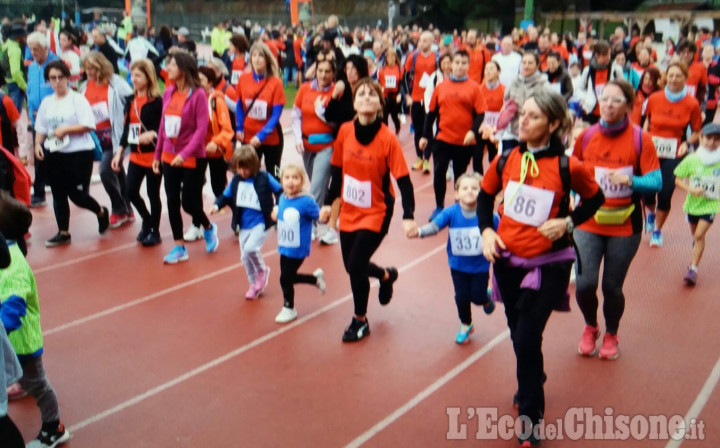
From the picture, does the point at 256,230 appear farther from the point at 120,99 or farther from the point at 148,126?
the point at 120,99

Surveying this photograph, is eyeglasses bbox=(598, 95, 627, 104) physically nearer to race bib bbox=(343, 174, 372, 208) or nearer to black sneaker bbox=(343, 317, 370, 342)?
race bib bbox=(343, 174, 372, 208)

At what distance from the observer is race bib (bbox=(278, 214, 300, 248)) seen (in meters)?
6.61

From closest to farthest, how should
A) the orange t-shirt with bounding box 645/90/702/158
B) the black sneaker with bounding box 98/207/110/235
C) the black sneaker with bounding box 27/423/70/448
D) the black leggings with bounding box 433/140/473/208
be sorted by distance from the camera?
1. the black sneaker with bounding box 27/423/70/448
2. the orange t-shirt with bounding box 645/90/702/158
3. the black leggings with bounding box 433/140/473/208
4. the black sneaker with bounding box 98/207/110/235

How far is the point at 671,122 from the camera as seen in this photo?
27.3ft

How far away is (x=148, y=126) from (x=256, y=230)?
224 centimetres

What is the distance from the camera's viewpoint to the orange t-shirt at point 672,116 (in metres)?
8.11

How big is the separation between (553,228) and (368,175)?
1.94m

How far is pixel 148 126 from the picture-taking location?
8.58m

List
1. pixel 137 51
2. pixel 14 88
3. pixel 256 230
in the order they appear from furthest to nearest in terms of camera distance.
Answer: pixel 137 51
pixel 14 88
pixel 256 230

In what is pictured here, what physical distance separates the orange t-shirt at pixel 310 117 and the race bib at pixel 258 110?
51cm

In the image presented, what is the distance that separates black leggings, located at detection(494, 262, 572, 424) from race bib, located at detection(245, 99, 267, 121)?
4844 millimetres

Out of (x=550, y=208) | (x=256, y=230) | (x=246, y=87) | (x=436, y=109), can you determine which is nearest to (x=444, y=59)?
(x=436, y=109)

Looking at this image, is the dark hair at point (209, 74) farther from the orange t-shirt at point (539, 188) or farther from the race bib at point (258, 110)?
the orange t-shirt at point (539, 188)

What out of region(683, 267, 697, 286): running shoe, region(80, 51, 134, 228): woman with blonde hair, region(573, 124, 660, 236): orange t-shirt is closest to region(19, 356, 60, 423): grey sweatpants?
region(573, 124, 660, 236): orange t-shirt
